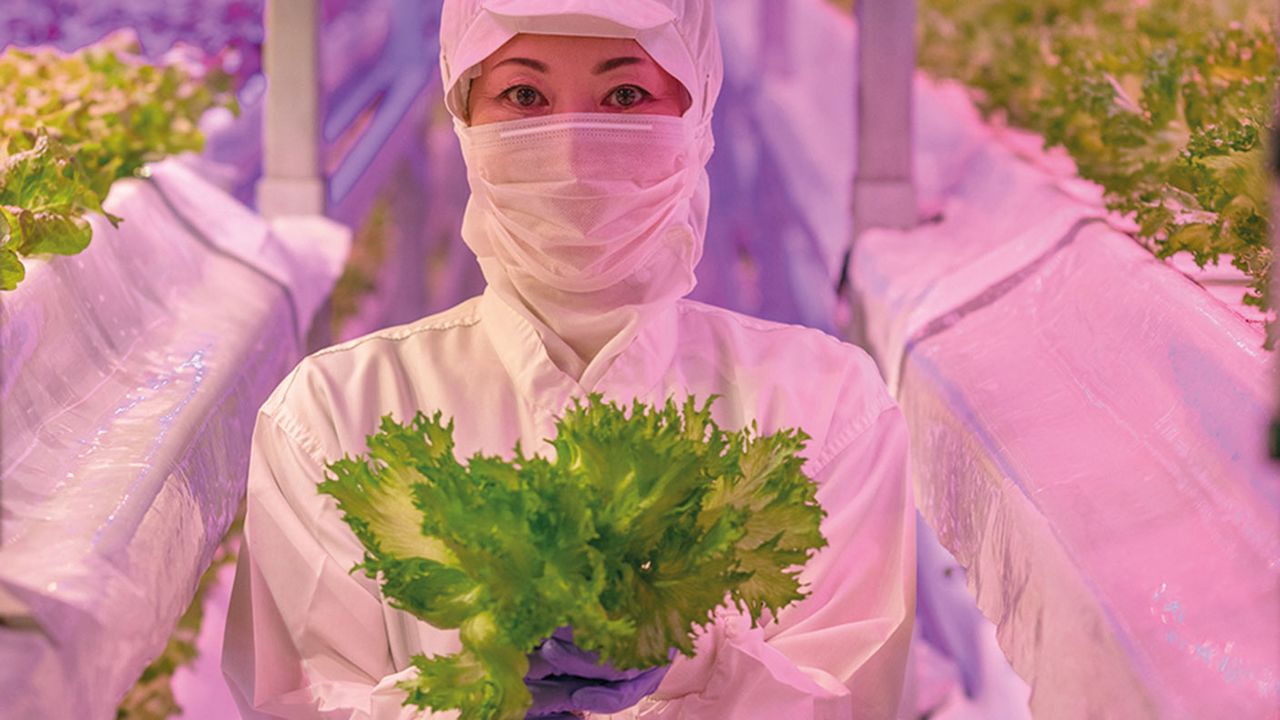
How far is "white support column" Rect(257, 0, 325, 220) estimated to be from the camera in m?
3.97

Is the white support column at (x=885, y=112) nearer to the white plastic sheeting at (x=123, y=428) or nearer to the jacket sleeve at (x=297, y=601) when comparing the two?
the white plastic sheeting at (x=123, y=428)

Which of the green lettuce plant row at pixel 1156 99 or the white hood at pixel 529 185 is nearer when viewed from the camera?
the white hood at pixel 529 185

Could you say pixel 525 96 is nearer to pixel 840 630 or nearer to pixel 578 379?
pixel 578 379

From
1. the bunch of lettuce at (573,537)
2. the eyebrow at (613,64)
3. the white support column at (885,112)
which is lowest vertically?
the white support column at (885,112)

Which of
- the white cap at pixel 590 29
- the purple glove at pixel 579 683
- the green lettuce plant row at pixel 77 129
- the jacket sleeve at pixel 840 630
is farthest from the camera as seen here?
the green lettuce plant row at pixel 77 129

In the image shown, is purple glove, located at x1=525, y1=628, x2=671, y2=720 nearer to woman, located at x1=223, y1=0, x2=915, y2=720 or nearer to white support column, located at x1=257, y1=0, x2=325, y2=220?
woman, located at x1=223, y1=0, x2=915, y2=720

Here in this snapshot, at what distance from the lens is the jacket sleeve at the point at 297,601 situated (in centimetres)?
200

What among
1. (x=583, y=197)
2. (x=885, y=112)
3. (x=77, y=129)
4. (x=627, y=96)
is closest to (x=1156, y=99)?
A: (x=885, y=112)

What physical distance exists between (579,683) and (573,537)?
0.92 feet

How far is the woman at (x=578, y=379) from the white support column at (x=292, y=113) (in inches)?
71.8

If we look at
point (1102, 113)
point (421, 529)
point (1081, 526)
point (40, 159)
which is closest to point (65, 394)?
point (40, 159)

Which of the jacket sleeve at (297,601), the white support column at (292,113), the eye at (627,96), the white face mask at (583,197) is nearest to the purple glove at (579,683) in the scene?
the jacket sleeve at (297,601)

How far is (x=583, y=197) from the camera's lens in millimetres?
2094

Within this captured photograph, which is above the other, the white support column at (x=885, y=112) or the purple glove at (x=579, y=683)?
the purple glove at (x=579, y=683)
